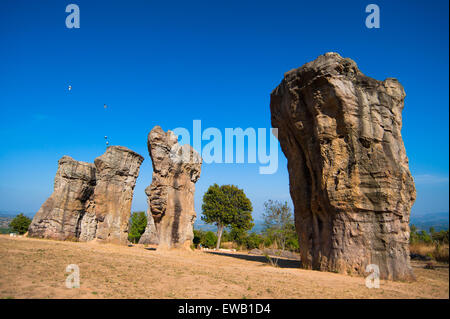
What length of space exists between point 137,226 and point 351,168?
121 feet

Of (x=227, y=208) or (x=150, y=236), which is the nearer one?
(x=150, y=236)

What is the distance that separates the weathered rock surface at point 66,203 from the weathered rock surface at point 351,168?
20806 mm

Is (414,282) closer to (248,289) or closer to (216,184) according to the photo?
(248,289)

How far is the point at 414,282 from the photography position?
10844mm

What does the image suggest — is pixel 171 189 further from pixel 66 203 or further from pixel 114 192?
pixel 66 203

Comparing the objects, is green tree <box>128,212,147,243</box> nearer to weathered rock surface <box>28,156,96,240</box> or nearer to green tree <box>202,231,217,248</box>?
green tree <box>202,231,217,248</box>

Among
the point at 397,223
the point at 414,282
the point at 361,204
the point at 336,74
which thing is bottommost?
the point at 414,282

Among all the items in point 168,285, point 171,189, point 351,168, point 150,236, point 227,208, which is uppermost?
point 351,168

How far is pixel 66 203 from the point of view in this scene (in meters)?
25.3

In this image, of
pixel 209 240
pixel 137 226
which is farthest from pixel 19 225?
pixel 209 240

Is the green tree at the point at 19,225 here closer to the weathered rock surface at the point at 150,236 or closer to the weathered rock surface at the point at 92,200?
the weathered rock surface at the point at 92,200
